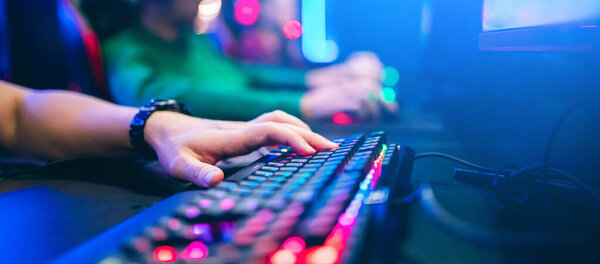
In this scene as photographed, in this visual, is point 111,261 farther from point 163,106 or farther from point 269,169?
point 163,106

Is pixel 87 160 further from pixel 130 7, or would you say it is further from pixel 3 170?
pixel 130 7

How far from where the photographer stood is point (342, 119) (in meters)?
1.06

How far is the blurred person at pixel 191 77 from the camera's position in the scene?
3.44 feet

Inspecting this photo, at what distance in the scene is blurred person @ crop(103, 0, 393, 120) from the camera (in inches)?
41.3

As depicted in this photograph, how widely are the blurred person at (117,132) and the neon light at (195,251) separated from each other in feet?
0.81

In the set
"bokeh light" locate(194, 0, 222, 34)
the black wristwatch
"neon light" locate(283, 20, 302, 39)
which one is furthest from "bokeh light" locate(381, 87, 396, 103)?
the black wristwatch

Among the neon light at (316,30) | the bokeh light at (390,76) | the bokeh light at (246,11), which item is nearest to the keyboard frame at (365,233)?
the bokeh light at (390,76)

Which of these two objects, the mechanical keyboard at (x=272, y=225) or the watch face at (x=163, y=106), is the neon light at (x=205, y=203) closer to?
the mechanical keyboard at (x=272, y=225)

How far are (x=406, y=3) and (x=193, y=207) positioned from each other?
59.2 inches

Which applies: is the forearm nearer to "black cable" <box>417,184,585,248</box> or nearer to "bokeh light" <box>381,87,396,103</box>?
"black cable" <box>417,184,585,248</box>

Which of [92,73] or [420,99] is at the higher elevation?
[92,73]

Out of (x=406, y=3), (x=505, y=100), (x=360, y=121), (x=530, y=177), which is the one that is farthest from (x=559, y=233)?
(x=406, y=3)

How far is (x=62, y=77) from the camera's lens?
101 cm

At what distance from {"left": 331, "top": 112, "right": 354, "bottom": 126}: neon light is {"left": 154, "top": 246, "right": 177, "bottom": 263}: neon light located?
2.76 feet
